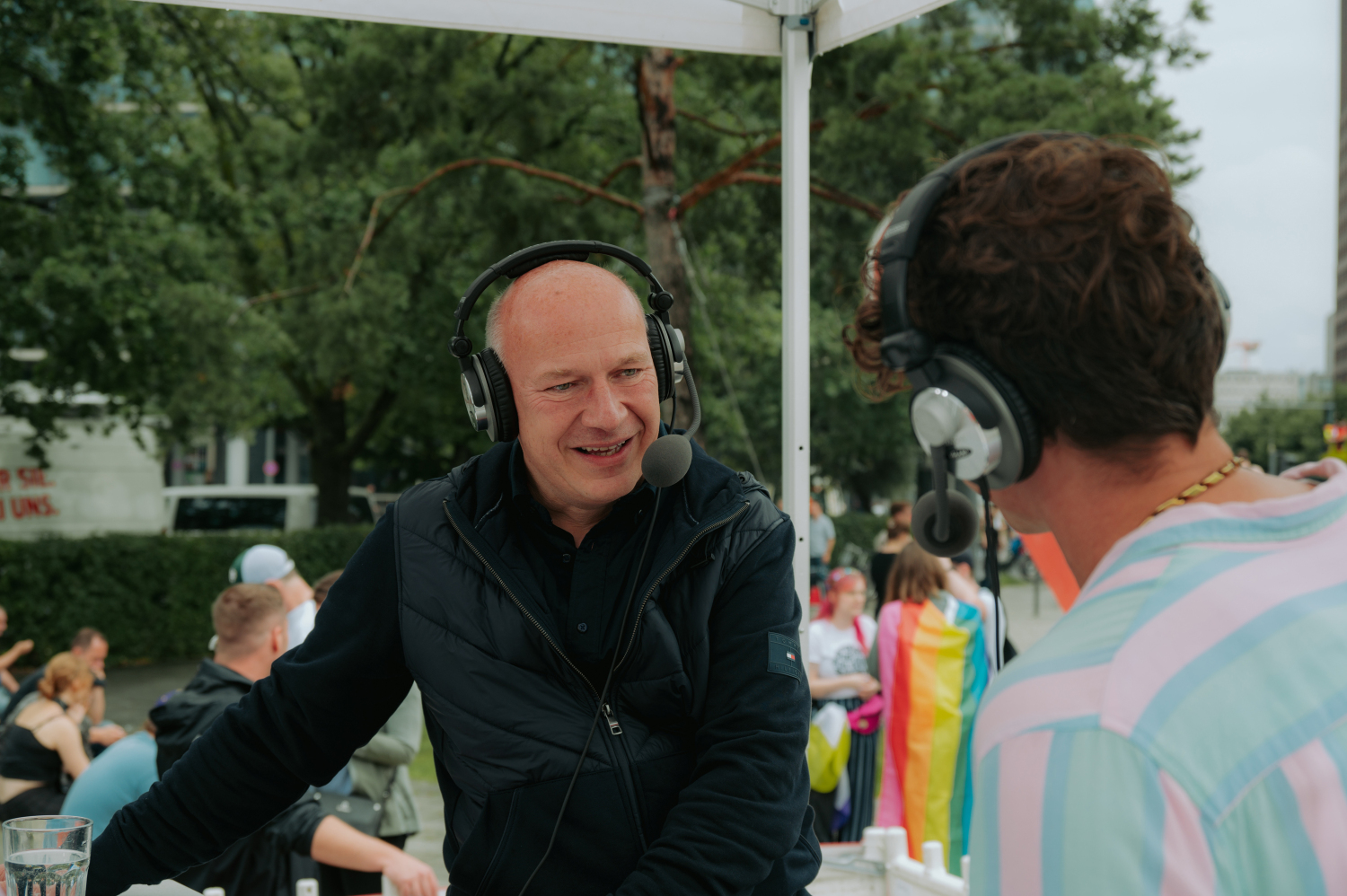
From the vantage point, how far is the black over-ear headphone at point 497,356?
5.92 ft

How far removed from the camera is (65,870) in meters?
1.54

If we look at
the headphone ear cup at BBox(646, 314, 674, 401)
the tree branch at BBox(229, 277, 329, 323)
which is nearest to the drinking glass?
the headphone ear cup at BBox(646, 314, 674, 401)

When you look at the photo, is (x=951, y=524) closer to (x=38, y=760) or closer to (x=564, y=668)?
(x=564, y=668)

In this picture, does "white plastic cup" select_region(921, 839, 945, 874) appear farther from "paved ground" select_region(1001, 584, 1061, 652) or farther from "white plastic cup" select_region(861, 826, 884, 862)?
"paved ground" select_region(1001, 584, 1061, 652)

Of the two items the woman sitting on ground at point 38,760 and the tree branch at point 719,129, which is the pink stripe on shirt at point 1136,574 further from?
the tree branch at point 719,129

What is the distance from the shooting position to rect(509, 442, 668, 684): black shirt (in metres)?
1.63

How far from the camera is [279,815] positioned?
348 centimetres

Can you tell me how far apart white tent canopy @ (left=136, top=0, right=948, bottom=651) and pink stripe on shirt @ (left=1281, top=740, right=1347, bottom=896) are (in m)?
2.39

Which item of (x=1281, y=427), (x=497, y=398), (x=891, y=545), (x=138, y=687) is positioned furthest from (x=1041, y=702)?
(x=1281, y=427)

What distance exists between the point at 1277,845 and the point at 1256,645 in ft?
0.45

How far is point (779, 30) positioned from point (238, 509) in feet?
60.1

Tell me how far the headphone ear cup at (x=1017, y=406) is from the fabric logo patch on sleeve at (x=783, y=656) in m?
0.61

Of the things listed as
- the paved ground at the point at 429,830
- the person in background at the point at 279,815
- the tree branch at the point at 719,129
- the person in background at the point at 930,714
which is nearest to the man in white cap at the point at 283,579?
the person in background at the point at 279,815

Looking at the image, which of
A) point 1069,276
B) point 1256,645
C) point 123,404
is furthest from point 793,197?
point 123,404
